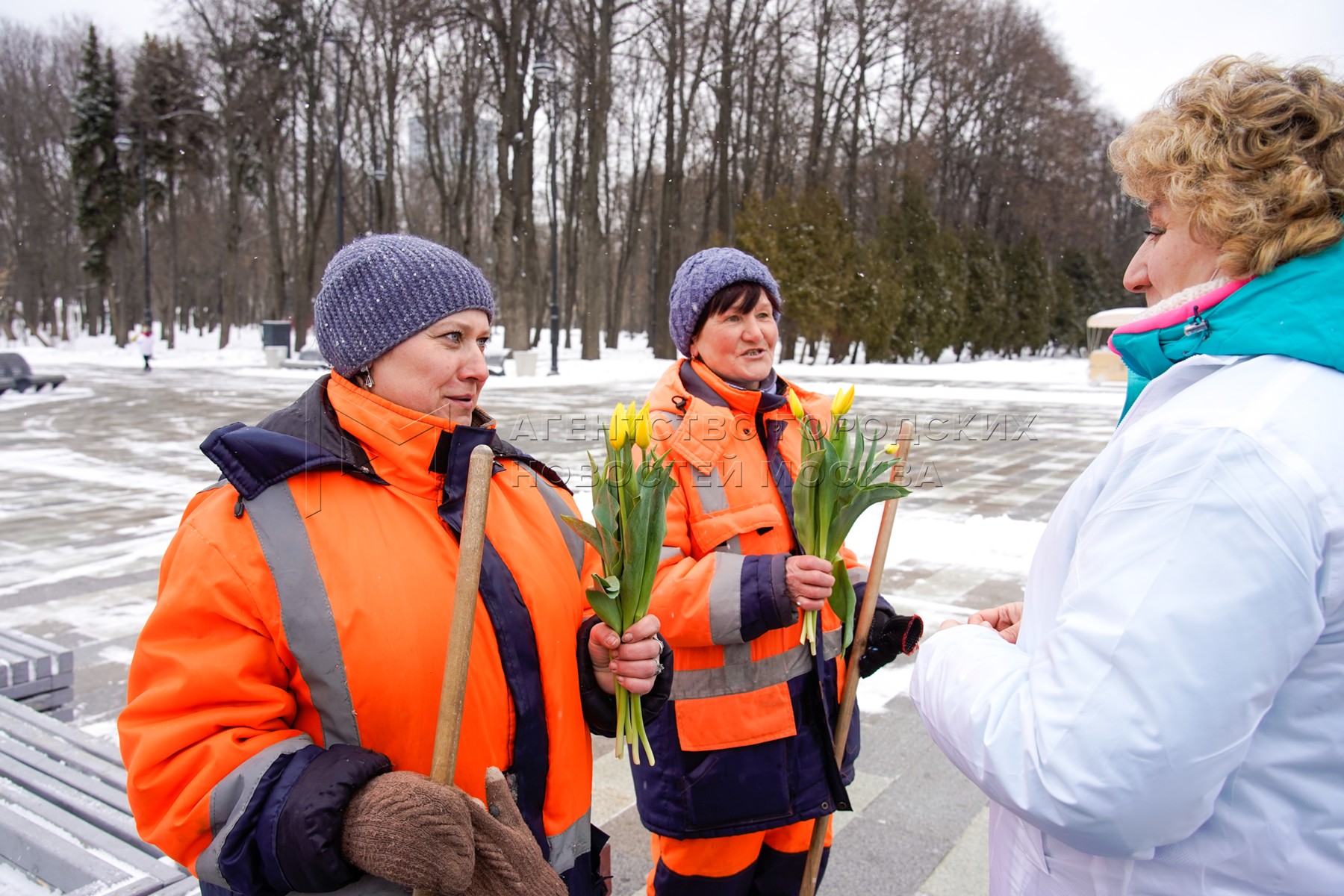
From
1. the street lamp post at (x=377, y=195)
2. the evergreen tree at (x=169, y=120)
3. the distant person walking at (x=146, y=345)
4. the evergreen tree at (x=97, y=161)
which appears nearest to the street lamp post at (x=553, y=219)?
the street lamp post at (x=377, y=195)

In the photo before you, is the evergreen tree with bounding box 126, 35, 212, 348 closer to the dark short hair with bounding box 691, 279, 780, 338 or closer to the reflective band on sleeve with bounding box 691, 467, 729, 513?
the dark short hair with bounding box 691, 279, 780, 338

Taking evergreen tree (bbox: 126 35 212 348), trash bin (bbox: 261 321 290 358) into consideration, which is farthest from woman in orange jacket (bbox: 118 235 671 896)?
evergreen tree (bbox: 126 35 212 348)

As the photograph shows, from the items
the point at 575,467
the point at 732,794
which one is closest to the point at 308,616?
the point at 732,794

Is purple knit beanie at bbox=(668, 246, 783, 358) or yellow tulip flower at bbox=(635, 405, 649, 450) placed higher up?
purple knit beanie at bbox=(668, 246, 783, 358)

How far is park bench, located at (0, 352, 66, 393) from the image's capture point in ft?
61.6

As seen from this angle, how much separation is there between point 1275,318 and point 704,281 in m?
1.59

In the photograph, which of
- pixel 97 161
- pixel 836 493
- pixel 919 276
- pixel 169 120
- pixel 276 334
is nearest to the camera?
pixel 836 493

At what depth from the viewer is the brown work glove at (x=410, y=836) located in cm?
129

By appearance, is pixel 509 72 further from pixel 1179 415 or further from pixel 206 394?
pixel 1179 415

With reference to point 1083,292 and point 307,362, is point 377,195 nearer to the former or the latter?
point 307,362

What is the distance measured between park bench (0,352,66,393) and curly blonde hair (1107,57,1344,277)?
22.7 meters

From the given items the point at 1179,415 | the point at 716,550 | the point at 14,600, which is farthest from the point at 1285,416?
the point at 14,600

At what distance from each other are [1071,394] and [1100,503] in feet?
72.7

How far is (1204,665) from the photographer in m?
1.01
